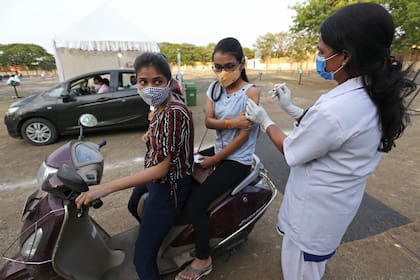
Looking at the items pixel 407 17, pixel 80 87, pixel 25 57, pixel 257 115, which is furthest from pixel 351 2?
pixel 25 57

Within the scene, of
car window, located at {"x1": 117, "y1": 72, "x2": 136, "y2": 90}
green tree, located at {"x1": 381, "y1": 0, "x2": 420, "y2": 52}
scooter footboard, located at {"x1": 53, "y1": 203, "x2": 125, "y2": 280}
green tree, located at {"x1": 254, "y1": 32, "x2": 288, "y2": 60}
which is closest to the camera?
scooter footboard, located at {"x1": 53, "y1": 203, "x2": 125, "y2": 280}

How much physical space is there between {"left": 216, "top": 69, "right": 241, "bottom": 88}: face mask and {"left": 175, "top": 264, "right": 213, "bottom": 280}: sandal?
1483 mm

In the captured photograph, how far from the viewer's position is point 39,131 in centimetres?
509

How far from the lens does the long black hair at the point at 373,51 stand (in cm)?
100

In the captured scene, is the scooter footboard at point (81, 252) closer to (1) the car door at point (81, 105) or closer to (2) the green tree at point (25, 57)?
(1) the car door at point (81, 105)

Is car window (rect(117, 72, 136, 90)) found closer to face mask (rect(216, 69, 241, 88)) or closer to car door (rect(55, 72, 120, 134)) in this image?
car door (rect(55, 72, 120, 134))

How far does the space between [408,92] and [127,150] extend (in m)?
4.54

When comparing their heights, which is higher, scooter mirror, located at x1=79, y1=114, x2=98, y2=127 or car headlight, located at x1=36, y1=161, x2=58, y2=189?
scooter mirror, located at x1=79, y1=114, x2=98, y2=127

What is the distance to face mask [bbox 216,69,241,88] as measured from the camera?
1.83m

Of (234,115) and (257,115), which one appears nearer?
(257,115)

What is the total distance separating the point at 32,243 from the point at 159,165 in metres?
0.89

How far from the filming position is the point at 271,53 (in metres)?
46.7

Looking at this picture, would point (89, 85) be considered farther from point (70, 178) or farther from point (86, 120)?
point (70, 178)

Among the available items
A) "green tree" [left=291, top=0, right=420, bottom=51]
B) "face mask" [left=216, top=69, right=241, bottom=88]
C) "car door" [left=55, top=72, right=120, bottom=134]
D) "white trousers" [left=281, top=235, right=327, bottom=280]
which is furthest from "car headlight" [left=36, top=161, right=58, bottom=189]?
"green tree" [left=291, top=0, right=420, bottom=51]
